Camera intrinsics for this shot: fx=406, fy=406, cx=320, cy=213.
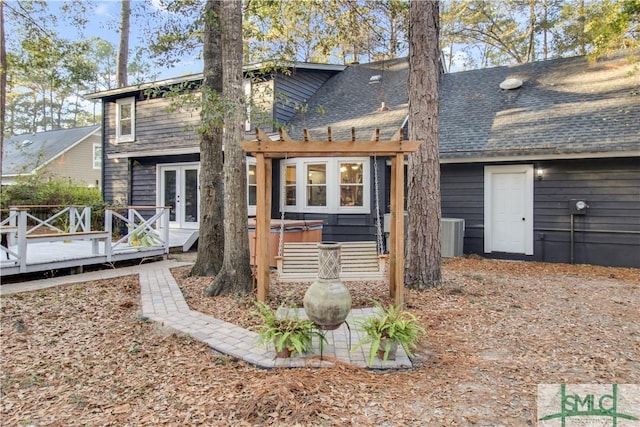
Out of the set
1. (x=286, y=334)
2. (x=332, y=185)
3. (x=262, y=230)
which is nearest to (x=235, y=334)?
(x=286, y=334)

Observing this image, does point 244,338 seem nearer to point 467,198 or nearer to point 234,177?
point 234,177

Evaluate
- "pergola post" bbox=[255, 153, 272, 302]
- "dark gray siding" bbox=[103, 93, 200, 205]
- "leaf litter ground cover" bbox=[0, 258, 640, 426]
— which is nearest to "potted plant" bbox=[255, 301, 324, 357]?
"leaf litter ground cover" bbox=[0, 258, 640, 426]

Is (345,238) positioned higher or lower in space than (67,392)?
higher

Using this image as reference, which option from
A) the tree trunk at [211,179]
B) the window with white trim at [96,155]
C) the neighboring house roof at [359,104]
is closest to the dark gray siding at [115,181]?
the neighboring house roof at [359,104]

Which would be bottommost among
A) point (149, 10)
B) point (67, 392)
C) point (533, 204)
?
point (67, 392)

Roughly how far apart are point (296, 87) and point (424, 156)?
7.16 metres

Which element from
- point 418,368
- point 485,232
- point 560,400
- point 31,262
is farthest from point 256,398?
point 485,232

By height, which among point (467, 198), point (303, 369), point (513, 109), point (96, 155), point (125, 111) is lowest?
point (303, 369)

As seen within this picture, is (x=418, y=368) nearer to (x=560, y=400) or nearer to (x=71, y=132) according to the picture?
(x=560, y=400)

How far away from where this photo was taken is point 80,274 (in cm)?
692

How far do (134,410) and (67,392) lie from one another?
0.67 meters

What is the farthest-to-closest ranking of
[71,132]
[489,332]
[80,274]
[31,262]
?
[71,132], [80,274], [31,262], [489,332]

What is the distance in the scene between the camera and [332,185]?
9719mm

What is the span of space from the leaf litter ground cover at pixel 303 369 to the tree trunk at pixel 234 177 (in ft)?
1.07
